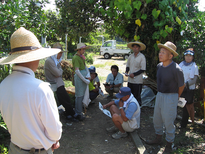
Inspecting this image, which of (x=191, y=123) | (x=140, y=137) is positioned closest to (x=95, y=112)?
(x=140, y=137)

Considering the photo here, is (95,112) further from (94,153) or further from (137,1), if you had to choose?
(137,1)

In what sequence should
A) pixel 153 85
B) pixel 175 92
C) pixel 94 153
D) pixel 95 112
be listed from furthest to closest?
pixel 153 85
pixel 95 112
pixel 94 153
pixel 175 92

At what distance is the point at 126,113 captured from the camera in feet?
11.8

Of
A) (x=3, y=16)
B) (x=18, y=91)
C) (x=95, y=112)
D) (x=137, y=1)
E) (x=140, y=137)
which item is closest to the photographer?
(x=18, y=91)

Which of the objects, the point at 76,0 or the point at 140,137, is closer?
the point at 140,137

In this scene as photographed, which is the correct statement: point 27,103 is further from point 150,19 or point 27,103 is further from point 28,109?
point 150,19

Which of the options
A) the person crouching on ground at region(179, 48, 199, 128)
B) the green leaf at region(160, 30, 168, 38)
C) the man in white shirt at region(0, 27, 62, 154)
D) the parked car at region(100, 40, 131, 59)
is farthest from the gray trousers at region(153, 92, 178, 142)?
the parked car at region(100, 40, 131, 59)

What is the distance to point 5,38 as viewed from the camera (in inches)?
109

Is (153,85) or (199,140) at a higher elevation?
(153,85)

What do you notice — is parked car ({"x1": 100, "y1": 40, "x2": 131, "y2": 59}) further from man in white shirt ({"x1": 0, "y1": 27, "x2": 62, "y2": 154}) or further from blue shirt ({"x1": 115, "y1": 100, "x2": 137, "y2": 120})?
man in white shirt ({"x1": 0, "y1": 27, "x2": 62, "y2": 154})

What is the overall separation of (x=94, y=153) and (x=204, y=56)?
328cm

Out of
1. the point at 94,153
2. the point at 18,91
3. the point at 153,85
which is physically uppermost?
the point at 18,91

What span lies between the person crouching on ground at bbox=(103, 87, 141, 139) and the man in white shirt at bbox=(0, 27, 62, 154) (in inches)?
82.4

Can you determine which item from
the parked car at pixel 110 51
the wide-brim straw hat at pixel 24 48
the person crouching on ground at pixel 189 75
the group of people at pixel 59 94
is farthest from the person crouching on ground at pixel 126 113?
the parked car at pixel 110 51
